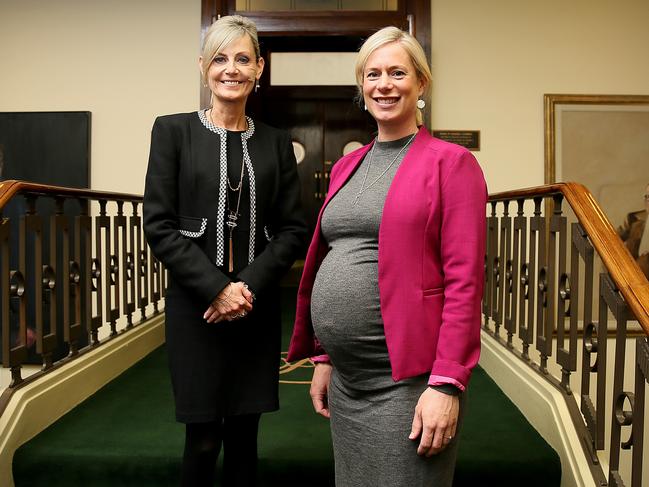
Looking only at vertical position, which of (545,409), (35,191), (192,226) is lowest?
(545,409)

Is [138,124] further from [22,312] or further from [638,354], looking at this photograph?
[638,354]

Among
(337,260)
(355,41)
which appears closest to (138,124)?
(355,41)

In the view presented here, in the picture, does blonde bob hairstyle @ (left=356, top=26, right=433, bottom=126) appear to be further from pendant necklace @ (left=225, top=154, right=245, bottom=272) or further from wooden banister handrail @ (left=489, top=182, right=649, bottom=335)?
wooden banister handrail @ (left=489, top=182, right=649, bottom=335)

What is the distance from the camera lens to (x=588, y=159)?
494cm

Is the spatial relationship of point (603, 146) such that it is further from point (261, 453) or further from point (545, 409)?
point (261, 453)

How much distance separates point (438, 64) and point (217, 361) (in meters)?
3.94

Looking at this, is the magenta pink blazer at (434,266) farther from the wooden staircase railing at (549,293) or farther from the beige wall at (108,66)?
the beige wall at (108,66)

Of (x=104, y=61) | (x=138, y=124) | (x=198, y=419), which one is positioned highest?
(x=104, y=61)

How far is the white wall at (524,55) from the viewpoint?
4.90 metres

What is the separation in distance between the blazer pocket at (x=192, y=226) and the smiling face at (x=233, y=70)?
354 mm

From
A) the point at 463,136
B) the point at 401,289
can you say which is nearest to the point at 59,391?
the point at 401,289

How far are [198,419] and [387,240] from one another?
2.57 ft

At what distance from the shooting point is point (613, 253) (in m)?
1.79

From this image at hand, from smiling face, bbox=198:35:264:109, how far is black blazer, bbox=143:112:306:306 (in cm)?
13
